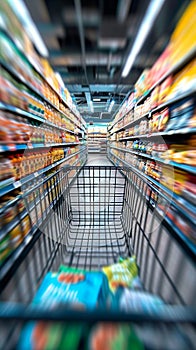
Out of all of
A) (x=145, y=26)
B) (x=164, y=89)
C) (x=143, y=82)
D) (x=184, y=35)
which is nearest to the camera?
(x=145, y=26)

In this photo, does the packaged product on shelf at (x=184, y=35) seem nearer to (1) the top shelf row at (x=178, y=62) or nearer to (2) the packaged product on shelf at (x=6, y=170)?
(1) the top shelf row at (x=178, y=62)

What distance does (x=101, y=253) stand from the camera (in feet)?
4.04

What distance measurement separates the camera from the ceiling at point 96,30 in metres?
0.74

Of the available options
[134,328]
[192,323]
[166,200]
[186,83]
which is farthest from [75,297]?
[186,83]

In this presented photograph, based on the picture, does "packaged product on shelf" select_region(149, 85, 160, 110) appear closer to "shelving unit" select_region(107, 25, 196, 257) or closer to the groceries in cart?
"shelving unit" select_region(107, 25, 196, 257)

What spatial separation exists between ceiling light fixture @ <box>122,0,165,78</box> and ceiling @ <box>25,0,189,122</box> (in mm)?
24

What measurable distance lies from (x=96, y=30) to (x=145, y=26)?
263mm

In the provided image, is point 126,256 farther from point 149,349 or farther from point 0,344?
point 0,344

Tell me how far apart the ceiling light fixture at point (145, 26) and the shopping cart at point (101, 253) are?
1179 mm

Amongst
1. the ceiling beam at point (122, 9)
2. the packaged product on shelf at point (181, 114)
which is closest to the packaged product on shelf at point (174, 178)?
the packaged product on shelf at point (181, 114)

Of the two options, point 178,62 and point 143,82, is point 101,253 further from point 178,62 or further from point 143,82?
point 143,82

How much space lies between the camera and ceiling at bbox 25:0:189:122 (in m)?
0.74

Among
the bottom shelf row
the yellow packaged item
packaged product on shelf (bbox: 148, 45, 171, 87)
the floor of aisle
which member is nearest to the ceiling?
packaged product on shelf (bbox: 148, 45, 171, 87)

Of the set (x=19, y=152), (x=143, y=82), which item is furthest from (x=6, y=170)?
(x=143, y=82)
